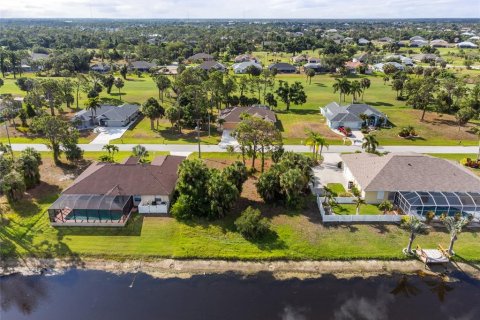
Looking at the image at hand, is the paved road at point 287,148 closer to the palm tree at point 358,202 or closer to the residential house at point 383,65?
the palm tree at point 358,202

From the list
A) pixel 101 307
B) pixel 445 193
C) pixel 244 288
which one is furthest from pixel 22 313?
pixel 445 193

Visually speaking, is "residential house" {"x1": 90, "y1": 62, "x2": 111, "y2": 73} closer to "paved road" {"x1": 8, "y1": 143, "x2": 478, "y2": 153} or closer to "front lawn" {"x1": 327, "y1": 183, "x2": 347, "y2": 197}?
"paved road" {"x1": 8, "y1": 143, "x2": 478, "y2": 153}

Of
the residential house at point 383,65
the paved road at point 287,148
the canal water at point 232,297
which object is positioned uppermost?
the residential house at point 383,65

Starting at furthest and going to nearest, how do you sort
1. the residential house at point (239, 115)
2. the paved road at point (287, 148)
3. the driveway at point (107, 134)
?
the residential house at point (239, 115), the driveway at point (107, 134), the paved road at point (287, 148)

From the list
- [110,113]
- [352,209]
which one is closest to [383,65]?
[110,113]

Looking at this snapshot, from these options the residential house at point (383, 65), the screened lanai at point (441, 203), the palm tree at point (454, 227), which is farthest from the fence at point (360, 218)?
the residential house at point (383, 65)

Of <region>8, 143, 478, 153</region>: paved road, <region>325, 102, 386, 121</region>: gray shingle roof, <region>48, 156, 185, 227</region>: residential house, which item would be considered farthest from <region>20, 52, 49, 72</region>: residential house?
<region>325, 102, 386, 121</region>: gray shingle roof

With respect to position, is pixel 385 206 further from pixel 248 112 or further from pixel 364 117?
pixel 248 112

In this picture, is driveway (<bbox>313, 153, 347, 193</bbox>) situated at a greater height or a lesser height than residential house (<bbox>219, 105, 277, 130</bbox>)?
lesser
